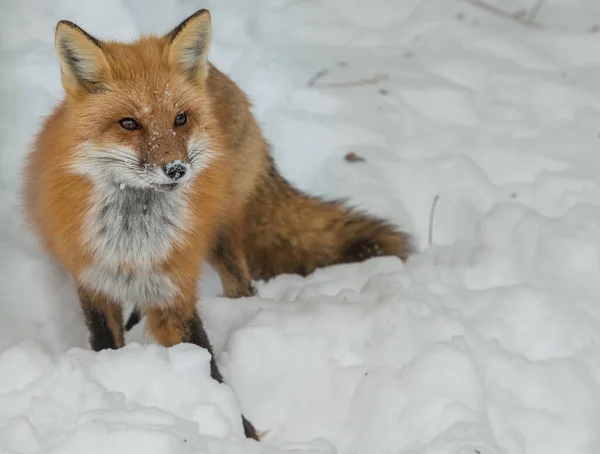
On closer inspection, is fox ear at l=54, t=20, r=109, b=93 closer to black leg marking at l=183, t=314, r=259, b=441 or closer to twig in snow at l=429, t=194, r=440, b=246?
black leg marking at l=183, t=314, r=259, b=441

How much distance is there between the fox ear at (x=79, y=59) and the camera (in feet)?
6.37

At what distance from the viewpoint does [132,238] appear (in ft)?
7.10

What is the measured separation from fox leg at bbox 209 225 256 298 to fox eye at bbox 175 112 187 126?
0.76 meters

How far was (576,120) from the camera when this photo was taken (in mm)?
3742

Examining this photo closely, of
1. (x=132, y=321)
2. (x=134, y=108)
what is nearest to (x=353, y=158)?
(x=132, y=321)

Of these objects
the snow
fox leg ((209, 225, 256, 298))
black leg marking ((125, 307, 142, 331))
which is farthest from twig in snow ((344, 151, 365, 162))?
black leg marking ((125, 307, 142, 331))

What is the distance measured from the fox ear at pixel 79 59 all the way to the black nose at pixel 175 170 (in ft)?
1.02

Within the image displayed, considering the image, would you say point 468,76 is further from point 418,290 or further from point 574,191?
point 418,290

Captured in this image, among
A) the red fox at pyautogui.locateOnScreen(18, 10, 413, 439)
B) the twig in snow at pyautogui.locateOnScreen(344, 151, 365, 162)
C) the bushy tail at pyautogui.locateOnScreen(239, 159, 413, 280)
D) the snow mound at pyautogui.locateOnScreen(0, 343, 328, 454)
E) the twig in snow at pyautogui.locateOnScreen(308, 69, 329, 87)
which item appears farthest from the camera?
the twig in snow at pyautogui.locateOnScreen(308, 69, 329, 87)

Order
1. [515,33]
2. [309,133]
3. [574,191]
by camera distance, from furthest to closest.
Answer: [515,33] → [309,133] → [574,191]

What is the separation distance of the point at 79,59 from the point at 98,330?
0.86 metres

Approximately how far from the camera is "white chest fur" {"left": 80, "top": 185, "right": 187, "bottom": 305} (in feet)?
6.98

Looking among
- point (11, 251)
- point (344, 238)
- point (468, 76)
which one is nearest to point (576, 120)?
point (468, 76)

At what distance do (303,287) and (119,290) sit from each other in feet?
2.57
